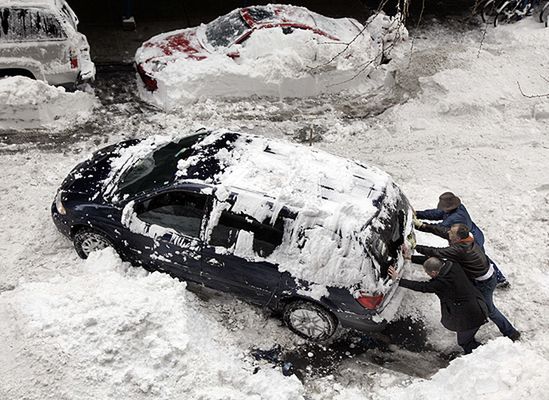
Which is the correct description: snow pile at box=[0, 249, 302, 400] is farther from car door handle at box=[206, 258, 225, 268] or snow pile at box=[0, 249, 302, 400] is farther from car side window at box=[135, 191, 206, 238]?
car side window at box=[135, 191, 206, 238]

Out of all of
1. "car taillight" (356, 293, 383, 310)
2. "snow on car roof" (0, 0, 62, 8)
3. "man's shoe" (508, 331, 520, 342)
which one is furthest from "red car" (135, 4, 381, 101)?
"man's shoe" (508, 331, 520, 342)

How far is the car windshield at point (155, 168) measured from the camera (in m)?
6.75

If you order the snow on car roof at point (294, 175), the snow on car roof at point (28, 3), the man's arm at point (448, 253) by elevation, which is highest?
the snow on car roof at point (28, 3)

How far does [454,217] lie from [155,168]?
12.0 feet

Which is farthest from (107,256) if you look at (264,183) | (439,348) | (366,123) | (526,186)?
(526,186)

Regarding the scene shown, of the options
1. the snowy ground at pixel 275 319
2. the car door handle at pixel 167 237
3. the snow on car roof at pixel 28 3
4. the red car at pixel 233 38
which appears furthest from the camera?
the red car at pixel 233 38

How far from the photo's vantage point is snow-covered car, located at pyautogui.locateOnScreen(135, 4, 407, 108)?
10.1 metres

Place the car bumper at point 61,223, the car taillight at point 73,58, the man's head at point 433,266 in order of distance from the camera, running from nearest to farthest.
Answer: the man's head at point 433,266 < the car bumper at point 61,223 < the car taillight at point 73,58

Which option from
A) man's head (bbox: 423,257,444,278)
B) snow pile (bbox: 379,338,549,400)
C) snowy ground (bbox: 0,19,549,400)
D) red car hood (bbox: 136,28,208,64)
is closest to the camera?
snow pile (bbox: 379,338,549,400)

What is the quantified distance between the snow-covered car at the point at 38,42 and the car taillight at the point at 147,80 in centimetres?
101

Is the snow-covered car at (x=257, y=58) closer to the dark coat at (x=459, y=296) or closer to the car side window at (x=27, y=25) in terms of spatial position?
the car side window at (x=27, y=25)

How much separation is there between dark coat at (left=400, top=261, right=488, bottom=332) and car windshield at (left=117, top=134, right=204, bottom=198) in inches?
125

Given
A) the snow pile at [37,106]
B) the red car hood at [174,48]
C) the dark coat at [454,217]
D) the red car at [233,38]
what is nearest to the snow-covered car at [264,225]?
the dark coat at [454,217]

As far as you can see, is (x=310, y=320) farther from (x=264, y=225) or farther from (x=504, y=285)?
(x=504, y=285)
